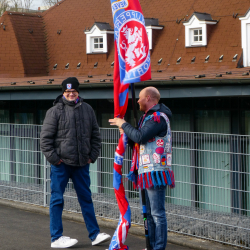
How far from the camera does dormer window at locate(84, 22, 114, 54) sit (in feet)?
47.0

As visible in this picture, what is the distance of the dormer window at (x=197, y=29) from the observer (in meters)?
12.3

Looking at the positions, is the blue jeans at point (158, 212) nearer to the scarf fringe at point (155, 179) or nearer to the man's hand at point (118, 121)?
the scarf fringe at point (155, 179)

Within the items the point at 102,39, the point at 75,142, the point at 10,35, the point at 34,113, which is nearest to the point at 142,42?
the point at 75,142

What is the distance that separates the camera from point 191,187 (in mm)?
6223

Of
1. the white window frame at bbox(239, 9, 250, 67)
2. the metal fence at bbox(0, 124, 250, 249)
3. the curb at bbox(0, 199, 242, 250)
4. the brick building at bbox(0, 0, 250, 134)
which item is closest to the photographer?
the curb at bbox(0, 199, 242, 250)

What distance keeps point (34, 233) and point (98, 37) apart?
9345 mm

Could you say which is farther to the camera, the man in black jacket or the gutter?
the gutter

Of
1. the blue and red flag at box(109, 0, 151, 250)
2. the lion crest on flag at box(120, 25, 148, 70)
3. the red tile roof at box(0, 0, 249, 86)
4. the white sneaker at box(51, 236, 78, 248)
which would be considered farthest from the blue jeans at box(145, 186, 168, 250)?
the red tile roof at box(0, 0, 249, 86)

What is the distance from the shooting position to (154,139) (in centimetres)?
478

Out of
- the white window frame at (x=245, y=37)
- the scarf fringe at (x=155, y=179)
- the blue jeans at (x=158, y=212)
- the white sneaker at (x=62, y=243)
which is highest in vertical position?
the white window frame at (x=245, y=37)

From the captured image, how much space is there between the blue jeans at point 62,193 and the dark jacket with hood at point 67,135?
→ 0.14 metres

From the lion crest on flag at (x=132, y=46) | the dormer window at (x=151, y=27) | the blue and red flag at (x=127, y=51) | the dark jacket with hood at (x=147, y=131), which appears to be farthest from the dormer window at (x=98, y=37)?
the dark jacket with hood at (x=147, y=131)

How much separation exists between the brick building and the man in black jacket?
9.01 ft

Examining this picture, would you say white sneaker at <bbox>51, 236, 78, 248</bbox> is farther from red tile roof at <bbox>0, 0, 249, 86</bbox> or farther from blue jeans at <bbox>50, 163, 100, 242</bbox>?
red tile roof at <bbox>0, 0, 249, 86</bbox>
